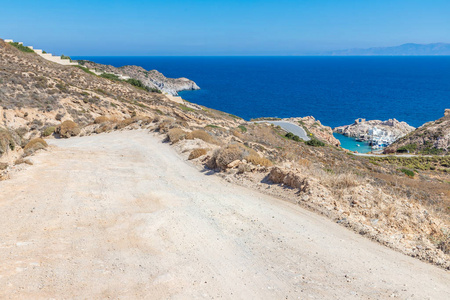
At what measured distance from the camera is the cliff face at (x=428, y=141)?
58.2m

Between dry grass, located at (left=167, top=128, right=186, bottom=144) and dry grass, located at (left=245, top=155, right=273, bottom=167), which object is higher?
dry grass, located at (left=245, top=155, right=273, bottom=167)

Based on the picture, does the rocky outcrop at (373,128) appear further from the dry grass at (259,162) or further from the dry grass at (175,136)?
the dry grass at (259,162)

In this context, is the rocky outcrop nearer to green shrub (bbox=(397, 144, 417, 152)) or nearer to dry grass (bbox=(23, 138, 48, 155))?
green shrub (bbox=(397, 144, 417, 152))

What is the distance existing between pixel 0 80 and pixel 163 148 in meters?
21.9

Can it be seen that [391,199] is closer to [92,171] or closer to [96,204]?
[96,204]

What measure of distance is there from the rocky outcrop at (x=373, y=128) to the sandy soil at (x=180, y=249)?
2865 inches

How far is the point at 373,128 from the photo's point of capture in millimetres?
79312

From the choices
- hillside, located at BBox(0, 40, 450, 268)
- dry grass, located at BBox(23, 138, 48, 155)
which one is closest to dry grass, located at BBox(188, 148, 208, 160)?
hillside, located at BBox(0, 40, 450, 268)

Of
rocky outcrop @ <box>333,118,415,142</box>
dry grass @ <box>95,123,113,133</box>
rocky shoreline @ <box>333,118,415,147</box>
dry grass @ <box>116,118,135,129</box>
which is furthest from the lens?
rocky outcrop @ <box>333,118,415,142</box>

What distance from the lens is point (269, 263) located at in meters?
7.39

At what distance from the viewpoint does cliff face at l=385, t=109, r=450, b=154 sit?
191 ft

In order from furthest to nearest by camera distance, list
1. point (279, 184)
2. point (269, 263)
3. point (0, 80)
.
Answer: point (0, 80)
point (279, 184)
point (269, 263)

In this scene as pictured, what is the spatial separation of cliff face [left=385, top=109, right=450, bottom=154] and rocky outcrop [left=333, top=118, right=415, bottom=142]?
10161 mm

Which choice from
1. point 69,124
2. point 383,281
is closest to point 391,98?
point 69,124
